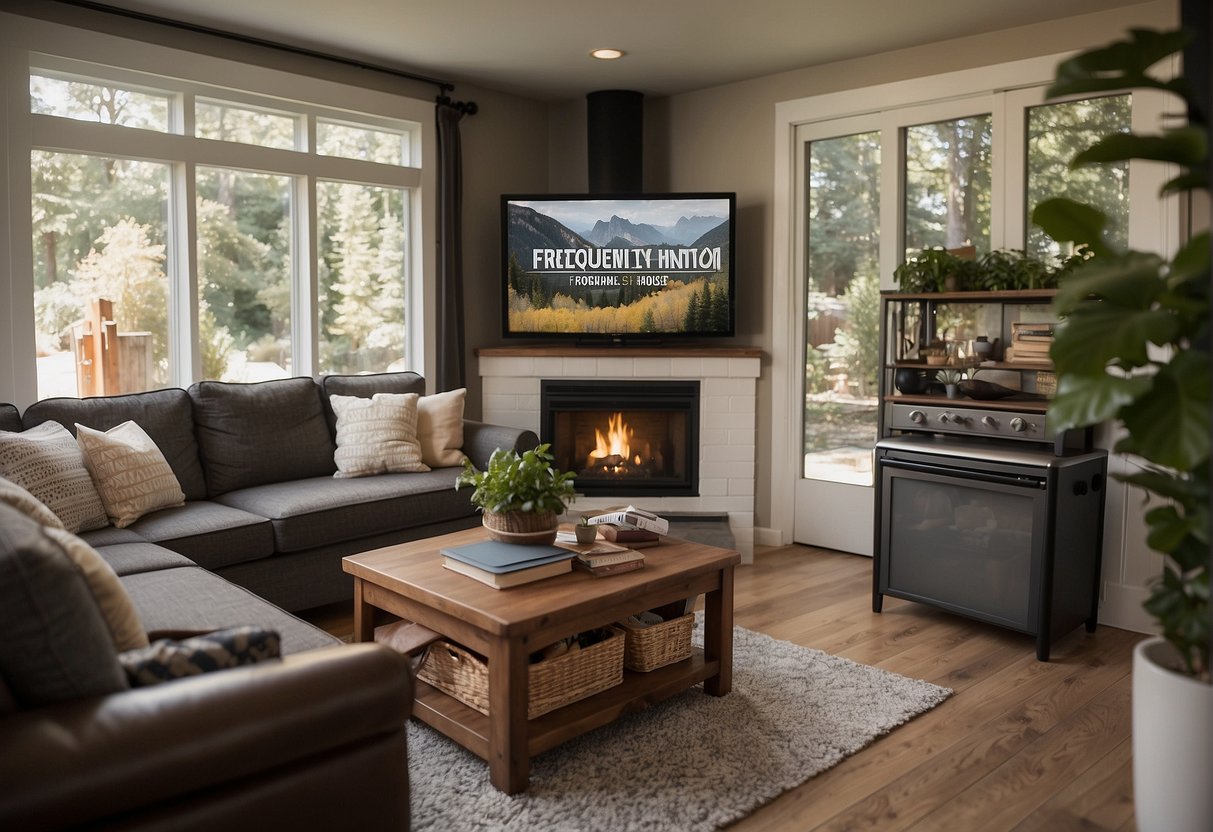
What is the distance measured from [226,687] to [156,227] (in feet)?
10.5

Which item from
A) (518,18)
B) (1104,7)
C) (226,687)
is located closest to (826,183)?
(1104,7)

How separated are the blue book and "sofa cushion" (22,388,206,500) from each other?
158 centimetres

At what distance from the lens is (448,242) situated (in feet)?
16.5

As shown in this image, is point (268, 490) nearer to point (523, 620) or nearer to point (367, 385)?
point (367, 385)

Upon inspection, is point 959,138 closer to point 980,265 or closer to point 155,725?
point 980,265

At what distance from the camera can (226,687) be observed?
5.06 feet

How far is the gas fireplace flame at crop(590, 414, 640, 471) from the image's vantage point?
16.5 ft

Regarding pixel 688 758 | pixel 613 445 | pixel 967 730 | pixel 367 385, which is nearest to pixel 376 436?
pixel 367 385

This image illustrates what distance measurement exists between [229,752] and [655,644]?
→ 151 cm

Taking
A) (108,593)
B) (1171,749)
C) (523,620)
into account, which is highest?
(108,593)

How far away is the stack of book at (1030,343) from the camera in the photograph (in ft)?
11.9

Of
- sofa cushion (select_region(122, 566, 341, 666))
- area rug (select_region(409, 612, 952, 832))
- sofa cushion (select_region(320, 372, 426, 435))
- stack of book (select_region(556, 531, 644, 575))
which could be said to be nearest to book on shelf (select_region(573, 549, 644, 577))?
stack of book (select_region(556, 531, 644, 575))

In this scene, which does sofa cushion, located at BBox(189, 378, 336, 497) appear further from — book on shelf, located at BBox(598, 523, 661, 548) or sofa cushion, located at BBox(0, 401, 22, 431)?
book on shelf, located at BBox(598, 523, 661, 548)

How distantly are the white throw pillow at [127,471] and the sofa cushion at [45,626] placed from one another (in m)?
1.88
